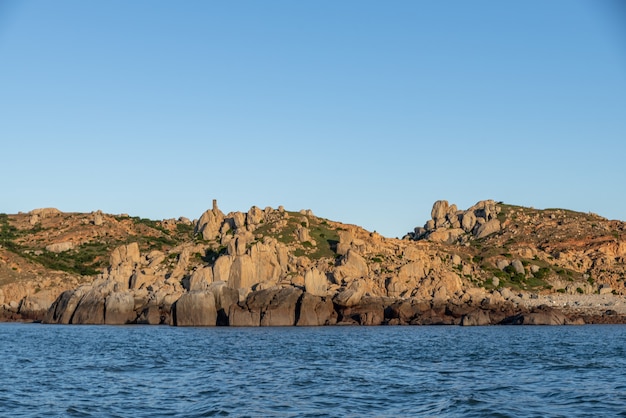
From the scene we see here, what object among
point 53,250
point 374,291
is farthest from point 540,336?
point 53,250

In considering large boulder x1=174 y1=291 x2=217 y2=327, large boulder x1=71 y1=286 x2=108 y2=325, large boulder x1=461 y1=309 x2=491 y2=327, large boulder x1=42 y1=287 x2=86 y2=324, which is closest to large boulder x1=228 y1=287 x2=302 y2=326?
large boulder x1=174 y1=291 x2=217 y2=327

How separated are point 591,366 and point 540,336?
3272 cm

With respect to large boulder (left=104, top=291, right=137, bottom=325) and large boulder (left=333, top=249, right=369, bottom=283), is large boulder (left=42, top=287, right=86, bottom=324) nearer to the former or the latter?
large boulder (left=104, top=291, right=137, bottom=325)

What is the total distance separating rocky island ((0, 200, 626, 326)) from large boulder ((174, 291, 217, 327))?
154 mm

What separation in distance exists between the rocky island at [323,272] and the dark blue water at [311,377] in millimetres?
34227

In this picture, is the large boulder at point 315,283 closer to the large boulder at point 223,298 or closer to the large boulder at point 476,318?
the large boulder at point 223,298

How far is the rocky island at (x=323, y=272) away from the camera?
354 ft

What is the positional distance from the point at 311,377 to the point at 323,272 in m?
71.3

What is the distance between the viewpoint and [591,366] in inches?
1937

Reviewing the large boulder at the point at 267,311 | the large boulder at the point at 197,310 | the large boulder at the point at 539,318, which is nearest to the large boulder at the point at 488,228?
the large boulder at the point at 539,318

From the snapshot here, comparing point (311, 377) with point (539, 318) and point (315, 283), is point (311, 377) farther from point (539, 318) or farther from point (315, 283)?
point (539, 318)

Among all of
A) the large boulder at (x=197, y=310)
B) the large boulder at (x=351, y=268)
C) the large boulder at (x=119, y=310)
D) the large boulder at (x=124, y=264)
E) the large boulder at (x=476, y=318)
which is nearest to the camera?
the large boulder at (x=197, y=310)

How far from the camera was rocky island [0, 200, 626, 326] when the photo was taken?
354 ft

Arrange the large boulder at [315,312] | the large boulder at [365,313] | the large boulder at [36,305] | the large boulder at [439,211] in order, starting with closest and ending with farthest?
the large boulder at [315,312] → the large boulder at [365,313] → the large boulder at [36,305] → the large boulder at [439,211]
